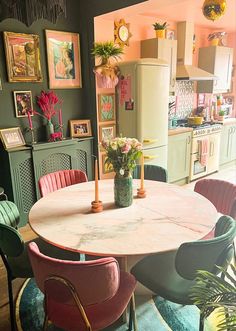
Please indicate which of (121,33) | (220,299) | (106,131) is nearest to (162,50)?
(121,33)

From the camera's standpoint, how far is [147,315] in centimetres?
190

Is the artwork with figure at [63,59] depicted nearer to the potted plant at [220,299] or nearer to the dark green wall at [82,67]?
the dark green wall at [82,67]

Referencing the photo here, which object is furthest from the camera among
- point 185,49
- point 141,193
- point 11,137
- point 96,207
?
point 185,49

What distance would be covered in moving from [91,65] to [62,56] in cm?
36

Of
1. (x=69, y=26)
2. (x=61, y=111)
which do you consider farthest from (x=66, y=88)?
(x=69, y=26)

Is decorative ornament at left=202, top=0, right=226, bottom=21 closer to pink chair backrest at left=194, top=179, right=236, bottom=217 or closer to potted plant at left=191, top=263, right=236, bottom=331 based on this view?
pink chair backrest at left=194, top=179, right=236, bottom=217

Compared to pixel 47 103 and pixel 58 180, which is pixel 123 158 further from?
pixel 47 103

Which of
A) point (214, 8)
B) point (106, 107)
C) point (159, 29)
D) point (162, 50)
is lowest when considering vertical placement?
point (106, 107)

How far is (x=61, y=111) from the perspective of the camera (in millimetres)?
3537

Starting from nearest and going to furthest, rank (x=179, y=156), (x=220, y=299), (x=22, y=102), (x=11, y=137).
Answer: (x=220, y=299) < (x=11, y=137) < (x=22, y=102) < (x=179, y=156)

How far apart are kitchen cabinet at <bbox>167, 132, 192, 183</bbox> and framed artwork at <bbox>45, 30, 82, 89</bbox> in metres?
1.63

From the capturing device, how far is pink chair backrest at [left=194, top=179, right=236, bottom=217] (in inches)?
83.5

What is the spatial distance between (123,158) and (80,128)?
6.51 ft

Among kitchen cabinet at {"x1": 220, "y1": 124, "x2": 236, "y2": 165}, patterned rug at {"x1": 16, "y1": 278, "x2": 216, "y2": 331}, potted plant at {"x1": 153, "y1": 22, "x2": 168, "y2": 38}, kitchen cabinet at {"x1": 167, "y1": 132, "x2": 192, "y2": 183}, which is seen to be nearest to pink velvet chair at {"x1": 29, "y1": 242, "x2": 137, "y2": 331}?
patterned rug at {"x1": 16, "y1": 278, "x2": 216, "y2": 331}
